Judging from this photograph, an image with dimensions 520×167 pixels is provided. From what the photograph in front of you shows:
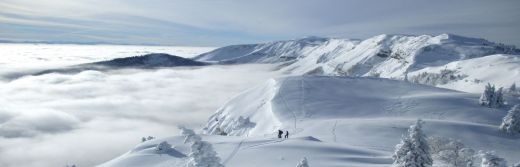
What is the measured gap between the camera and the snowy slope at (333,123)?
38906 millimetres

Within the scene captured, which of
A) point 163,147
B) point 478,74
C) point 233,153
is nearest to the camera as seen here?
point 233,153

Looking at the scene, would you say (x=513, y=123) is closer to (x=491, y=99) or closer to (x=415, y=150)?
(x=491, y=99)

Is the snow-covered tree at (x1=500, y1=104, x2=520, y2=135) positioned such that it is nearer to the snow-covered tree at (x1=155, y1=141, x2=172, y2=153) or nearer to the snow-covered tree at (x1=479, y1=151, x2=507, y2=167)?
the snow-covered tree at (x1=479, y1=151, x2=507, y2=167)

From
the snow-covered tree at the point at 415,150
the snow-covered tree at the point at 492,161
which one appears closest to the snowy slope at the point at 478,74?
the snow-covered tree at the point at 415,150

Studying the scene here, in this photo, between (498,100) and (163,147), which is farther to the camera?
(498,100)

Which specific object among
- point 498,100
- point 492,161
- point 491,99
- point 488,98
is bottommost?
point 492,161

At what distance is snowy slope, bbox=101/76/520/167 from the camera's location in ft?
128

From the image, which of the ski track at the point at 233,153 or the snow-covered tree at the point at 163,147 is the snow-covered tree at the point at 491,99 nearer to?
the ski track at the point at 233,153

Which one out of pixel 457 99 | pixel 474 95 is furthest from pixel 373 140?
pixel 474 95

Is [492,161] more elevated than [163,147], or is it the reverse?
[492,161]

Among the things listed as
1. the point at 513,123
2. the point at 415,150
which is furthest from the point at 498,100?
the point at 415,150

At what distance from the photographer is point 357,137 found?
5191 cm

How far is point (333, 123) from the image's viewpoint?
2415 inches

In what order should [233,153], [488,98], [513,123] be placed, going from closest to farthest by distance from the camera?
1. [233,153]
2. [513,123]
3. [488,98]
